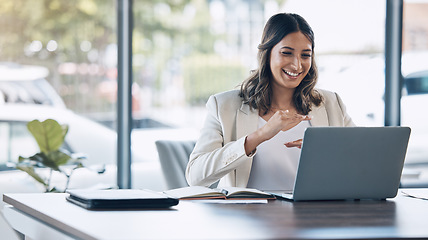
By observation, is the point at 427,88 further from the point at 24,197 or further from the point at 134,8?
the point at 24,197

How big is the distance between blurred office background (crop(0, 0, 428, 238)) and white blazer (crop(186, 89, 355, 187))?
61.0 inches

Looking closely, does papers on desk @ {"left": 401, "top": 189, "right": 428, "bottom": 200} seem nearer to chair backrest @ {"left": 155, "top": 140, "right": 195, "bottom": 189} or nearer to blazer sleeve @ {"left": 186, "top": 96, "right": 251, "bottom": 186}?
blazer sleeve @ {"left": 186, "top": 96, "right": 251, "bottom": 186}

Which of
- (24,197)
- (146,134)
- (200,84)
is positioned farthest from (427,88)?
(24,197)

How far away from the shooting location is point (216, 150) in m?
2.44

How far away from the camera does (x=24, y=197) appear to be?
2.07 meters

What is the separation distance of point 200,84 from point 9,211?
2.51 metres

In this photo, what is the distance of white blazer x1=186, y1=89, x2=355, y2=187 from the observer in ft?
7.86

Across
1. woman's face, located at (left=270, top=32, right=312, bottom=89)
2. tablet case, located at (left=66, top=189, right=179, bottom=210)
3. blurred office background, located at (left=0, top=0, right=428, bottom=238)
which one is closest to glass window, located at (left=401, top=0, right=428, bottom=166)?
blurred office background, located at (left=0, top=0, right=428, bottom=238)

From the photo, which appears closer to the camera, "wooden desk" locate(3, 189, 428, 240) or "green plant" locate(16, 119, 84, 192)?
"wooden desk" locate(3, 189, 428, 240)

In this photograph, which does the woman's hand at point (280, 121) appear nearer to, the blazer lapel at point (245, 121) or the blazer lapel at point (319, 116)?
the blazer lapel at point (245, 121)

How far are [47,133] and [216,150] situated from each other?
4.37 ft

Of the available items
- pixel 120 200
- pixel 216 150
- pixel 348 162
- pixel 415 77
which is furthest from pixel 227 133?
pixel 415 77

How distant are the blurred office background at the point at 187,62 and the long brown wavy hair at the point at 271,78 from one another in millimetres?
1548

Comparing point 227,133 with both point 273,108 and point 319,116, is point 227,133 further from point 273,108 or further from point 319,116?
point 319,116
